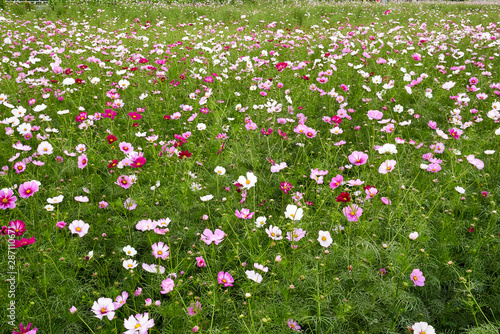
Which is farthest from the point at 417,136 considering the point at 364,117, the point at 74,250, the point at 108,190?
the point at 74,250

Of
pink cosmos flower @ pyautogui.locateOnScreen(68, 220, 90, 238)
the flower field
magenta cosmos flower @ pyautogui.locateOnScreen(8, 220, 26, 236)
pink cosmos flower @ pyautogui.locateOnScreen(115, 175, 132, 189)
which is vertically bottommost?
the flower field

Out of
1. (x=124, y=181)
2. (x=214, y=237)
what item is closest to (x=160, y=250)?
(x=214, y=237)

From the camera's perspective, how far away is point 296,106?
116 inches

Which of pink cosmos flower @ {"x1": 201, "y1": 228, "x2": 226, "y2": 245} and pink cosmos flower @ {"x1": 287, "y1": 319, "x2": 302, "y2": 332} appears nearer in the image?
pink cosmos flower @ {"x1": 287, "y1": 319, "x2": 302, "y2": 332}

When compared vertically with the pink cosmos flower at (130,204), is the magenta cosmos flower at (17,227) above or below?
above

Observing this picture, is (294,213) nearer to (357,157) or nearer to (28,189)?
(357,157)

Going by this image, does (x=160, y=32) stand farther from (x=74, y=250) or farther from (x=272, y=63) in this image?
(x=74, y=250)

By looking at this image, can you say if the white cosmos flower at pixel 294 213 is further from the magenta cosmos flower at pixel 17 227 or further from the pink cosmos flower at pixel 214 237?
the magenta cosmos flower at pixel 17 227

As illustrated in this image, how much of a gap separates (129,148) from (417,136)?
229 cm

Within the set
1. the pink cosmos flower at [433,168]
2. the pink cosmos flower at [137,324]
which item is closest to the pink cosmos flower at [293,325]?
the pink cosmos flower at [137,324]

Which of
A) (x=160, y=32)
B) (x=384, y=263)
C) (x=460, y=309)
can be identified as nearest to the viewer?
(x=460, y=309)

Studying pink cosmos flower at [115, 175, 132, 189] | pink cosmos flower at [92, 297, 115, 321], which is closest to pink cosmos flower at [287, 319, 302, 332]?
pink cosmos flower at [92, 297, 115, 321]

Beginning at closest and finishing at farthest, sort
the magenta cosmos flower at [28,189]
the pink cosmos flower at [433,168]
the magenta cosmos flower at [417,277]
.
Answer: the magenta cosmos flower at [417,277]
the magenta cosmos flower at [28,189]
the pink cosmos flower at [433,168]

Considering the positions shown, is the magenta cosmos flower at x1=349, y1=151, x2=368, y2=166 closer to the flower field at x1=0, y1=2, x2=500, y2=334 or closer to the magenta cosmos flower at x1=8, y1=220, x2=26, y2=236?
the flower field at x1=0, y1=2, x2=500, y2=334
